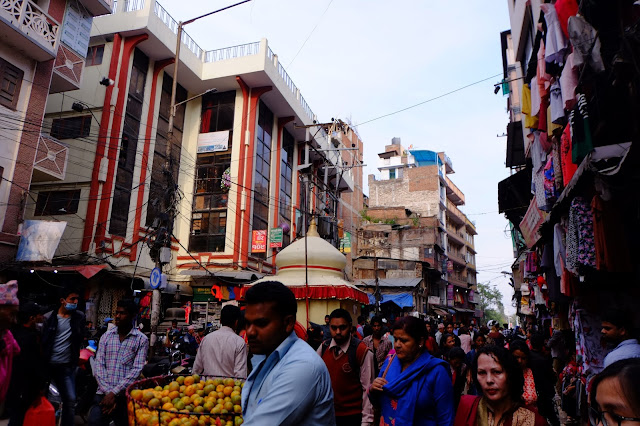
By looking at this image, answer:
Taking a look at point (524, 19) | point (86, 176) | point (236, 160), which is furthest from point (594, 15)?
point (236, 160)

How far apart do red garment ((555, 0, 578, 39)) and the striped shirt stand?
24.0ft

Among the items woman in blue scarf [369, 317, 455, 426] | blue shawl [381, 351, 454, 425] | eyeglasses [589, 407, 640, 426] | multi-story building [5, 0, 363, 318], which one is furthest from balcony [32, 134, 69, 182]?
eyeglasses [589, 407, 640, 426]

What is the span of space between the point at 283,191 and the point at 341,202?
11.4 metres

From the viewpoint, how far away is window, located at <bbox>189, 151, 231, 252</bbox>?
25.2 metres

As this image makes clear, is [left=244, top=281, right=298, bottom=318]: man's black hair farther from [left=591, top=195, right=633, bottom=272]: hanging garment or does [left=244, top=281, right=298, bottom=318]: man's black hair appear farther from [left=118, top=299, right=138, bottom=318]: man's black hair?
[left=591, top=195, right=633, bottom=272]: hanging garment

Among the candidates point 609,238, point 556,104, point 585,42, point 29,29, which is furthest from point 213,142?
point 609,238

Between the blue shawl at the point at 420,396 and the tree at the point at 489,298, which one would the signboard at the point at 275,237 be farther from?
the tree at the point at 489,298

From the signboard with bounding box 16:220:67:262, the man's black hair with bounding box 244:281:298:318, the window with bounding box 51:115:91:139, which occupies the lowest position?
the man's black hair with bounding box 244:281:298:318

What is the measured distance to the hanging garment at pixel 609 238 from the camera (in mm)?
5535

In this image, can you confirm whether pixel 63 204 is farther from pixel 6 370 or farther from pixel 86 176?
pixel 6 370

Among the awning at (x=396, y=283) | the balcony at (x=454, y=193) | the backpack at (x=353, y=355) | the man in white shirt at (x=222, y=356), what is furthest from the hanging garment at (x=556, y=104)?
the balcony at (x=454, y=193)

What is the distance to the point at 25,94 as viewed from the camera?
14469 millimetres

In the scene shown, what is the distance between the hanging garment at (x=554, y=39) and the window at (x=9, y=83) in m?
15.4

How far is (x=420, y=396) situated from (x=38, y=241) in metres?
15.1
